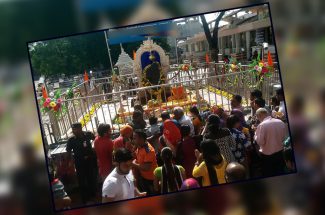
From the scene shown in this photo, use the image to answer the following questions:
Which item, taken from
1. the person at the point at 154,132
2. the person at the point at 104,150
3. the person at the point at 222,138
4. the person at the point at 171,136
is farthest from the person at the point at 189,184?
the person at the point at 154,132

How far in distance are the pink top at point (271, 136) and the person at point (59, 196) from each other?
4.18 ft

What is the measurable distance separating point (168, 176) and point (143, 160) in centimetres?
38

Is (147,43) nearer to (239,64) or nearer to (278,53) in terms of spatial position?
(239,64)

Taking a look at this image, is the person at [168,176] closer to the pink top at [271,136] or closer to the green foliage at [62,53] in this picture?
the pink top at [271,136]

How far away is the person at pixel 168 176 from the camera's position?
6.44ft

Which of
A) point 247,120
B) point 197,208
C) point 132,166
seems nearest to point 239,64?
point 247,120

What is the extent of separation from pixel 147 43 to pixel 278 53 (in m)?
4.90

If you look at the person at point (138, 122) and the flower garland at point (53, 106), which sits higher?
the flower garland at point (53, 106)

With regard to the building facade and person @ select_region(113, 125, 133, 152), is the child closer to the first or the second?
person @ select_region(113, 125, 133, 152)

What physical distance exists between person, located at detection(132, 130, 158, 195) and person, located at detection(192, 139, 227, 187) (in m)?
0.32

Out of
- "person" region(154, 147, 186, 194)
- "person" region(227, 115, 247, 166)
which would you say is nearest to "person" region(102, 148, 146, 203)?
"person" region(154, 147, 186, 194)

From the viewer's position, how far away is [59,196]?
1.77 metres

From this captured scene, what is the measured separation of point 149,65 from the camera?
6555mm

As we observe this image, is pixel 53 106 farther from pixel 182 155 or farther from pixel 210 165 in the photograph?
pixel 210 165
